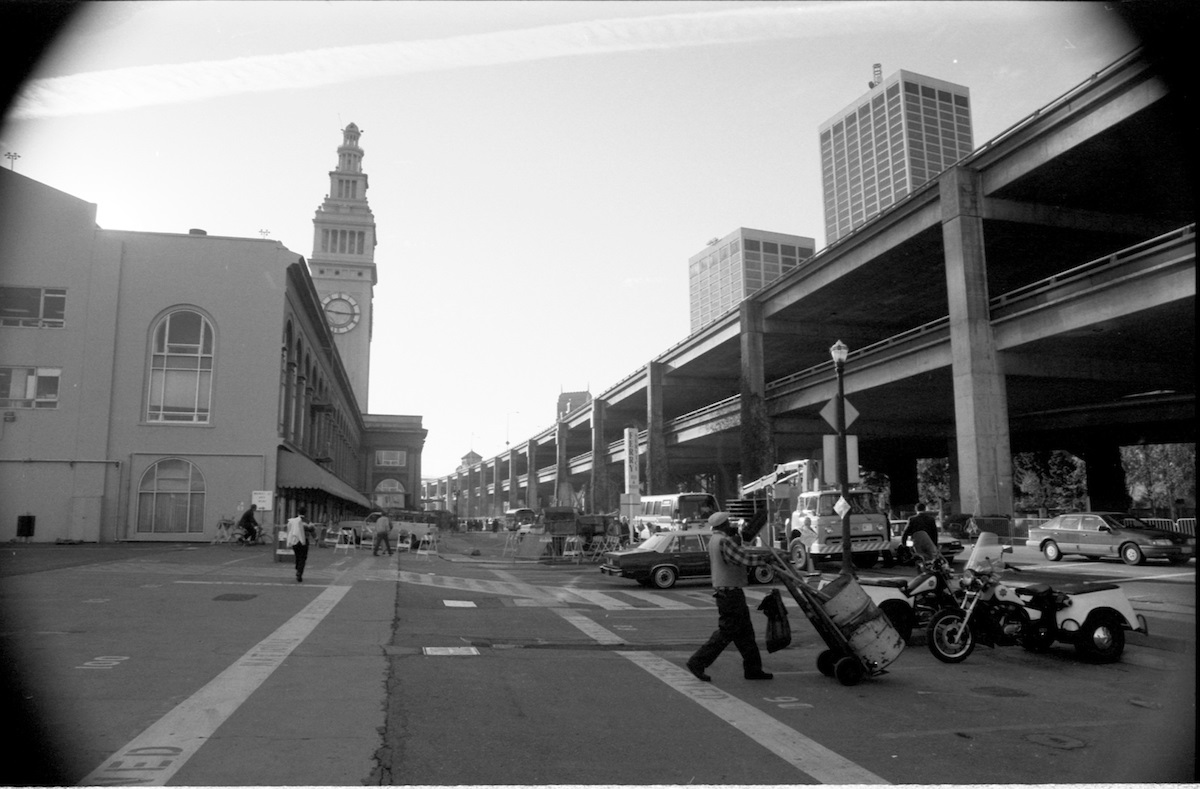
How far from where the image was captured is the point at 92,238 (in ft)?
111

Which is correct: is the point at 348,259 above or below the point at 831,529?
above

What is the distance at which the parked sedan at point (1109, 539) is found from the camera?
23203 mm

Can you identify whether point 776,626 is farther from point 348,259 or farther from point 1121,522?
point 348,259

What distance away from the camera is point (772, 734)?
6.19m

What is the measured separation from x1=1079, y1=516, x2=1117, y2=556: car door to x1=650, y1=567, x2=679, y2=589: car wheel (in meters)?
13.5

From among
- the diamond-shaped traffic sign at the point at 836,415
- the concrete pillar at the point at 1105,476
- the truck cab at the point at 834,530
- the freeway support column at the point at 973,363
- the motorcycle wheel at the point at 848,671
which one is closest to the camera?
the motorcycle wheel at the point at 848,671

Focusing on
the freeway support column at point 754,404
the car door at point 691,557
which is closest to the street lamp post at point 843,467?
the car door at point 691,557

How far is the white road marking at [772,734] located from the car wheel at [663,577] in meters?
11.4

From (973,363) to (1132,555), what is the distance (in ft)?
33.5

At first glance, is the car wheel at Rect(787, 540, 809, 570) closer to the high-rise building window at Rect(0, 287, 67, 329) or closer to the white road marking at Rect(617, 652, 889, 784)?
the white road marking at Rect(617, 652, 889, 784)

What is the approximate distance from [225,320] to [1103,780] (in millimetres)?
36222

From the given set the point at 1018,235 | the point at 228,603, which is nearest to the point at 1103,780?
the point at 228,603

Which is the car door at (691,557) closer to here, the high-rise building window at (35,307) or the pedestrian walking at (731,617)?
the pedestrian walking at (731,617)

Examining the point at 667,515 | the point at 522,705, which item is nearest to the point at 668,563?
the point at 522,705
